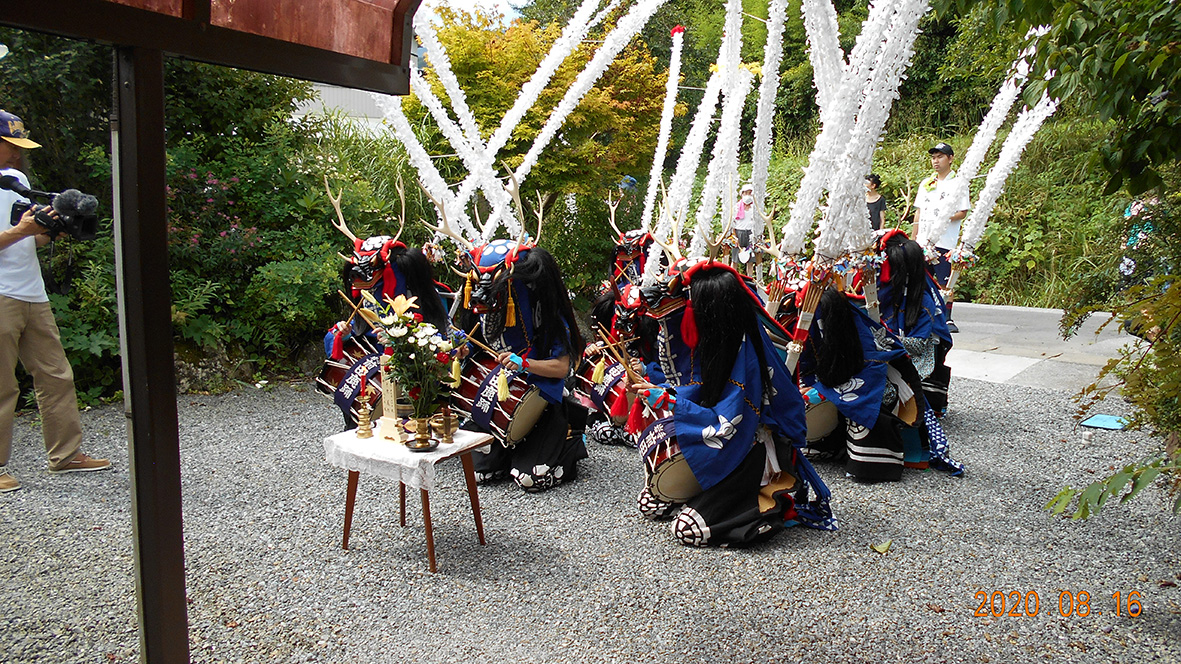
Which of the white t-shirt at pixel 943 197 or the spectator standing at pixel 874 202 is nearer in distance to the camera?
the white t-shirt at pixel 943 197

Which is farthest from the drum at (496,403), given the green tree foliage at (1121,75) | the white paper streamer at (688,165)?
the green tree foliage at (1121,75)

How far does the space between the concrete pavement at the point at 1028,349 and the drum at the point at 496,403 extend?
16.0ft

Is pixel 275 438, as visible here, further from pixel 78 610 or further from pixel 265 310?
pixel 78 610

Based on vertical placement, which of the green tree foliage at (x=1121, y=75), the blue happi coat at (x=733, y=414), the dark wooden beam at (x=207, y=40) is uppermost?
the green tree foliage at (x=1121, y=75)

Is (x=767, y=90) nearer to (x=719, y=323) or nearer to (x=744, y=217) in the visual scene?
(x=719, y=323)

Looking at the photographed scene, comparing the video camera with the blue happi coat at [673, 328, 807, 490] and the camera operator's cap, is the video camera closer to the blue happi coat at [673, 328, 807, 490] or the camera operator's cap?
the camera operator's cap

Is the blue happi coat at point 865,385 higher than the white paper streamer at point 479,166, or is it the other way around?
the white paper streamer at point 479,166

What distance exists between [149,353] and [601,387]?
367 cm

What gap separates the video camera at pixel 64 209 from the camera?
5.36 ft

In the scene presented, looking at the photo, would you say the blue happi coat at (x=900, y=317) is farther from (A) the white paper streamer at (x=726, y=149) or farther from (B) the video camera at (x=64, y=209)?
(B) the video camera at (x=64, y=209)

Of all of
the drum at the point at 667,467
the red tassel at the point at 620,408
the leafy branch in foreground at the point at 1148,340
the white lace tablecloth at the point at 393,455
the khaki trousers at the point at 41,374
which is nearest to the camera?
the khaki trousers at the point at 41,374

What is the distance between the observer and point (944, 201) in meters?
6.39

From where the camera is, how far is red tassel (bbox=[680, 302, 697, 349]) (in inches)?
141
